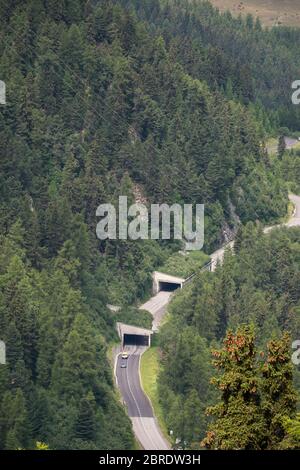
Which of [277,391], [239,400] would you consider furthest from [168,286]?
[239,400]

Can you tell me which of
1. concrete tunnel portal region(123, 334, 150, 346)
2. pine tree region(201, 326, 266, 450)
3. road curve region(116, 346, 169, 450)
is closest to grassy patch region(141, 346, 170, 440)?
road curve region(116, 346, 169, 450)

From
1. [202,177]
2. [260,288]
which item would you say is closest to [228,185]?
[202,177]

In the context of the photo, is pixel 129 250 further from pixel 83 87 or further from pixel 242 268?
pixel 83 87

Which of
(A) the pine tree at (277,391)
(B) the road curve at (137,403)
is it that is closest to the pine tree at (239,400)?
(A) the pine tree at (277,391)

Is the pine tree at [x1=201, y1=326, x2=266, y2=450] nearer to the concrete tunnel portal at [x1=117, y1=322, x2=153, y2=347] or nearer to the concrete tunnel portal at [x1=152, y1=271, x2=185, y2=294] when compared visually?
the concrete tunnel portal at [x1=117, y1=322, x2=153, y2=347]

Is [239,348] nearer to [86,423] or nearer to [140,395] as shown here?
[86,423]

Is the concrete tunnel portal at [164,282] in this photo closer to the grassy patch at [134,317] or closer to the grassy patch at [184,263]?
the grassy patch at [184,263]
